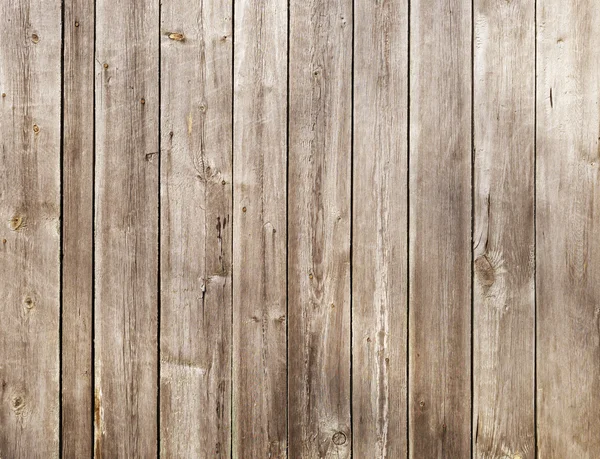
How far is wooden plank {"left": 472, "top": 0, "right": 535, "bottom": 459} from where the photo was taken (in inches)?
39.6

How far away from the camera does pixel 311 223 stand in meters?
1.01

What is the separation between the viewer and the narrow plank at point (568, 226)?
1.00 metres

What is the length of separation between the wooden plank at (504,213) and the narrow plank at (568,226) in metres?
0.03

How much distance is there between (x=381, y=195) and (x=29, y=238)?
0.89 metres

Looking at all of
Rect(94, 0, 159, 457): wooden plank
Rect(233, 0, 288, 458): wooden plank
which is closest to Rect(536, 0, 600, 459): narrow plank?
Rect(233, 0, 288, 458): wooden plank

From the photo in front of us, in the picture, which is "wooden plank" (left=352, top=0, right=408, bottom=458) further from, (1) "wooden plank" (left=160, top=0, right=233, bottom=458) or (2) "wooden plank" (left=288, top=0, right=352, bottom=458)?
(1) "wooden plank" (left=160, top=0, right=233, bottom=458)

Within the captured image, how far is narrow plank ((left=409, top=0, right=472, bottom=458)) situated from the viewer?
3.30 feet

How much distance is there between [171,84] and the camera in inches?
39.7

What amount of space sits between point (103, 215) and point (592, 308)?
1251mm

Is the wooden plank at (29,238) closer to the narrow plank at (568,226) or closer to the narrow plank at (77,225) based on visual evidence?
the narrow plank at (77,225)

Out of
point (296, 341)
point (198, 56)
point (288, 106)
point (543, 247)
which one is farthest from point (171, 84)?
Answer: point (543, 247)

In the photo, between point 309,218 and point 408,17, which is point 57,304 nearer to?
point 309,218

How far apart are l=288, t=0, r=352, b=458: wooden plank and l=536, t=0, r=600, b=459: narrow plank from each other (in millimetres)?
491

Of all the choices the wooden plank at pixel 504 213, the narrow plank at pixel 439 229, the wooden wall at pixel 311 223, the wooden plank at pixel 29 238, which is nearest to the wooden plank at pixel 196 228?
the wooden wall at pixel 311 223
